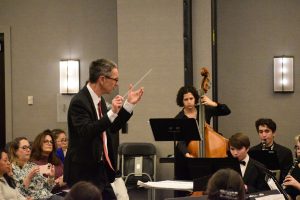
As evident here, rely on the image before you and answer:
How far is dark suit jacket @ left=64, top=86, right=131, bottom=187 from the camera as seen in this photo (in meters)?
3.31

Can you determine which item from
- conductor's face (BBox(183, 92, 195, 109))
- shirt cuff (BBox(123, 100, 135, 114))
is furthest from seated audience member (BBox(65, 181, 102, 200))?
conductor's face (BBox(183, 92, 195, 109))

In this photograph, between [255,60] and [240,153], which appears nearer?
[240,153]

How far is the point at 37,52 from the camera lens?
833cm

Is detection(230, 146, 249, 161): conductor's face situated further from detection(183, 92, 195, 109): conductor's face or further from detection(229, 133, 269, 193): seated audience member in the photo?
detection(183, 92, 195, 109): conductor's face

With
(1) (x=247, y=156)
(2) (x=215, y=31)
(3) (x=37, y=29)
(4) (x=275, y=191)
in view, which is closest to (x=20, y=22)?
(3) (x=37, y=29)

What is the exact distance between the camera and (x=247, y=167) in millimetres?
4668

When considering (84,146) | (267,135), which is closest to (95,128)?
(84,146)

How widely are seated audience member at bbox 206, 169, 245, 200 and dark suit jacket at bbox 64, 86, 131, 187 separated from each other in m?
0.91

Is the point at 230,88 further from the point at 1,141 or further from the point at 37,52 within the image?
the point at 1,141

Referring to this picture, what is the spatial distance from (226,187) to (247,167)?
87.8 inches

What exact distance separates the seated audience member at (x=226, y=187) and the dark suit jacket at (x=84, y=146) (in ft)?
3.00

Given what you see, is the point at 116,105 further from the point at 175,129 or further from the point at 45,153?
the point at 45,153

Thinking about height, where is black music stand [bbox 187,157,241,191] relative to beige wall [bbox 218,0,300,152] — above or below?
below

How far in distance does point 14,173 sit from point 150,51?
2.81m
